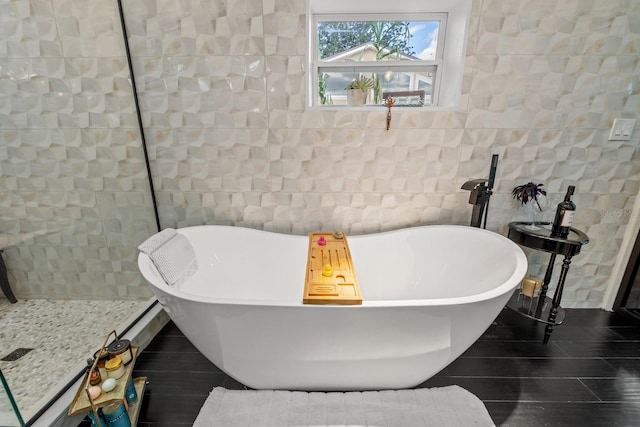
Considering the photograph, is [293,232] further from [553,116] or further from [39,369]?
[553,116]

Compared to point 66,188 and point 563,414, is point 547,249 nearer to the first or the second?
point 563,414

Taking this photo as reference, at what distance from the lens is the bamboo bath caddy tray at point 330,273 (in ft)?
3.55

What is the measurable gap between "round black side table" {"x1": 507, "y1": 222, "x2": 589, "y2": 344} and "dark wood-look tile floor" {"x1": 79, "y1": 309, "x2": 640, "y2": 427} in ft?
0.51

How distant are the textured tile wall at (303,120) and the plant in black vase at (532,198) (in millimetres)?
67

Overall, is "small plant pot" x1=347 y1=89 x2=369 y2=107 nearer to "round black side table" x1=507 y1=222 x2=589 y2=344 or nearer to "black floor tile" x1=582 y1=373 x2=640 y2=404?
"round black side table" x1=507 y1=222 x2=589 y2=344

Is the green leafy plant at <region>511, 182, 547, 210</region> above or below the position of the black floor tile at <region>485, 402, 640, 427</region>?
above

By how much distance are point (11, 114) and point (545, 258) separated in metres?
3.10

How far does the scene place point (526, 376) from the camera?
4.63ft

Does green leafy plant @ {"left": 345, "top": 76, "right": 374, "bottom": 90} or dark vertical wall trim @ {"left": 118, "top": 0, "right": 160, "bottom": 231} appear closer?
dark vertical wall trim @ {"left": 118, "top": 0, "right": 160, "bottom": 231}

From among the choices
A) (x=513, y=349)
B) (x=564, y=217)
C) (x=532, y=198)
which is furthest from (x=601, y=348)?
(x=532, y=198)

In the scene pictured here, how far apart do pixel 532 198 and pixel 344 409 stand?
5.12ft

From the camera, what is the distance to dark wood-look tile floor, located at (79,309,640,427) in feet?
4.04

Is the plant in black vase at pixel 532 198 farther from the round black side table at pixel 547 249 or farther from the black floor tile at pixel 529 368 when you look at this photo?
the black floor tile at pixel 529 368

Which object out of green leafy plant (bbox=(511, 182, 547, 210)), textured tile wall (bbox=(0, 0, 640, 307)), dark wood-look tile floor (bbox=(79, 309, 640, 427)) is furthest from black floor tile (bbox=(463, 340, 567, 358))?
green leafy plant (bbox=(511, 182, 547, 210))
